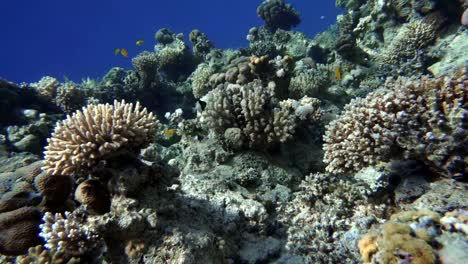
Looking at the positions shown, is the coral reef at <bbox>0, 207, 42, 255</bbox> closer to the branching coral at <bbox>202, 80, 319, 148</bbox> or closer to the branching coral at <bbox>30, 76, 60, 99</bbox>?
the branching coral at <bbox>202, 80, 319, 148</bbox>

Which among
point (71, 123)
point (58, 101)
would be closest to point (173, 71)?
point (58, 101)

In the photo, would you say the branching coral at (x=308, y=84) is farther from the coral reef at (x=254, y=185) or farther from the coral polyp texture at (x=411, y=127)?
Answer: the coral polyp texture at (x=411, y=127)

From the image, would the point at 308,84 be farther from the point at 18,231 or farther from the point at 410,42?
the point at 18,231

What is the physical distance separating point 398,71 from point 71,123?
822 centimetres

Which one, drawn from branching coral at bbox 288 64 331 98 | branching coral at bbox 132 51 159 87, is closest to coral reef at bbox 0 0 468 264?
branching coral at bbox 288 64 331 98

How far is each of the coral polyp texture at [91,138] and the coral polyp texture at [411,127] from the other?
116 inches

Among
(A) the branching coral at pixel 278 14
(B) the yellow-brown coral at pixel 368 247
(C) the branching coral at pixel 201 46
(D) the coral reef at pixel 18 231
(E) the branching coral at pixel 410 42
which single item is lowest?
(B) the yellow-brown coral at pixel 368 247

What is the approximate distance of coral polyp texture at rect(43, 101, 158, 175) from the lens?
10.6 ft

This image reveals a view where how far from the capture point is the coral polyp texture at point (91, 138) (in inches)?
128

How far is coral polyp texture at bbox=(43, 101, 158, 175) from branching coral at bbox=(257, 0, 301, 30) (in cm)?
1416

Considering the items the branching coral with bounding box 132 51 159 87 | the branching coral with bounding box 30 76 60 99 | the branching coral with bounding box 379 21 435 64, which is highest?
the branching coral with bounding box 132 51 159 87

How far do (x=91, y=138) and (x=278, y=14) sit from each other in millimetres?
14628

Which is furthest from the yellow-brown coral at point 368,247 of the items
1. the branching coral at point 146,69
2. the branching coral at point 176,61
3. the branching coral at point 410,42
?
the branching coral at point 176,61

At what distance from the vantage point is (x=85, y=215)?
337 cm
